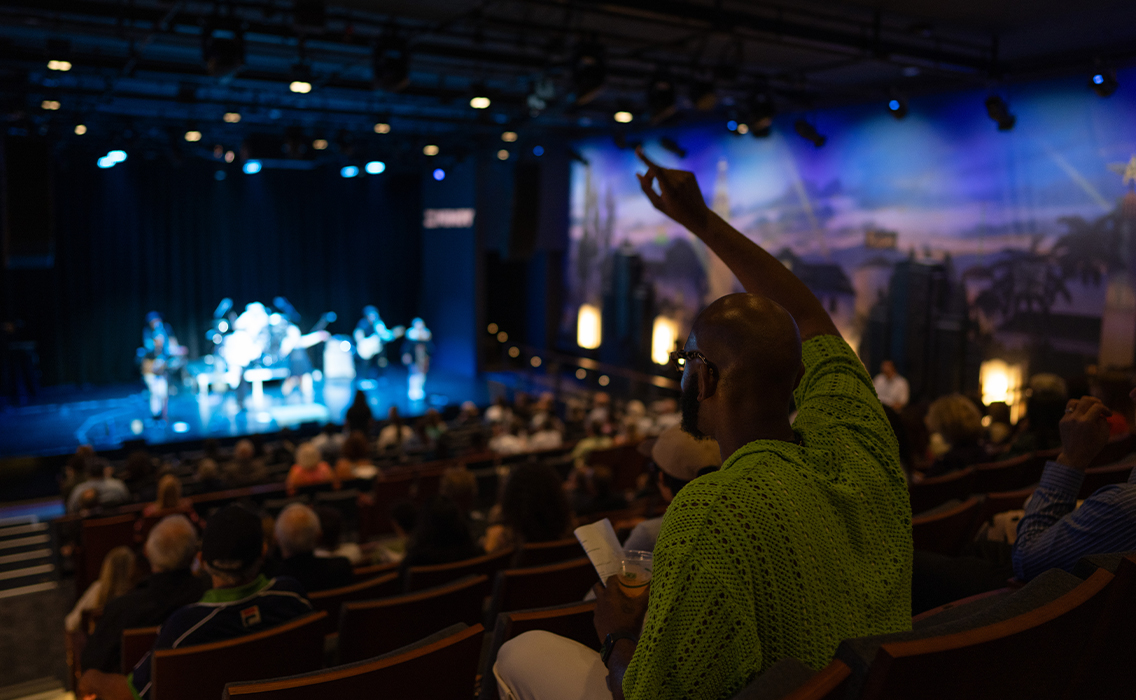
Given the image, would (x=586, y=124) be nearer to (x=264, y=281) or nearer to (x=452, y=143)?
(x=452, y=143)

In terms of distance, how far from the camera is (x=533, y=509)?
3824 millimetres

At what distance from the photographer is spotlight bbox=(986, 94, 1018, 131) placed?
8758 mm

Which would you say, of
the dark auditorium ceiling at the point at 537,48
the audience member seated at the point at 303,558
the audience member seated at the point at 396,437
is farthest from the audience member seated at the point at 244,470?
Answer: the audience member seated at the point at 303,558

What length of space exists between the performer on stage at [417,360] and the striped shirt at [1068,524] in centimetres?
1400

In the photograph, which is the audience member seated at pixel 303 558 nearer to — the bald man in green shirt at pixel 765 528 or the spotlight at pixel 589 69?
the bald man in green shirt at pixel 765 528

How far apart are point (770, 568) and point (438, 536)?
2.73 metres

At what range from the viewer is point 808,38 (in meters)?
7.48

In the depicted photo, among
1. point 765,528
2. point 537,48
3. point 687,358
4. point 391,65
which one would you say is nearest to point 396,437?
point 391,65

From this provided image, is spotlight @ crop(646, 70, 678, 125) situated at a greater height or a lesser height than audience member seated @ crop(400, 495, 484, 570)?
greater

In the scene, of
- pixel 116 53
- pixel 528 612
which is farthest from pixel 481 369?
pixel 528 612

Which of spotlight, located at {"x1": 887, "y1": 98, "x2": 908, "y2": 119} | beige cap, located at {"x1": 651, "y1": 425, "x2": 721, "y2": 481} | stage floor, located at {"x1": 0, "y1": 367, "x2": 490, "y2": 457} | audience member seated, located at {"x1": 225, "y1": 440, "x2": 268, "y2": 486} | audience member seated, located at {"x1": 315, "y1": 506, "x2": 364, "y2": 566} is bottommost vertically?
stage floor, located at {"x1": 0, "y1": 367, "x2": 490, "y2": 457}

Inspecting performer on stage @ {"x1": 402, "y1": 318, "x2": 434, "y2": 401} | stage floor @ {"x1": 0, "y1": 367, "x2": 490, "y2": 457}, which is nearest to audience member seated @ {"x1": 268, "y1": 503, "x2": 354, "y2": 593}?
stage floor @ {"x1": 0, "y1": 367, "x2": 490, "y2": 457}

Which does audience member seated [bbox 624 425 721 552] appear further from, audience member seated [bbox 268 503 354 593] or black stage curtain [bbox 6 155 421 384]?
black stage curtain [bbox 6 155 421 384]

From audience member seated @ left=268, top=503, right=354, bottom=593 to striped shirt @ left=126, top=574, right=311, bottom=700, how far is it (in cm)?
80
